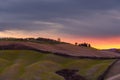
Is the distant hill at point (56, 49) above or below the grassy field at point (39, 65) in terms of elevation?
above

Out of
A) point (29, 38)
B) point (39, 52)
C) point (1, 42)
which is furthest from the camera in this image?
point (29, 38)

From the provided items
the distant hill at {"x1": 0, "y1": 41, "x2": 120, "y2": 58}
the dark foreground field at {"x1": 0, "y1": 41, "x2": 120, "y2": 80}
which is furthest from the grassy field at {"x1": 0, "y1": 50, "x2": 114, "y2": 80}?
the distant hill at {"x1": 0, "y1": 41, "x2": 120, "y2": 58}

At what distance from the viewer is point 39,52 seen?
337ft

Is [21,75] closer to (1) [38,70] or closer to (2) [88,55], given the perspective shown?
(1) [38,70]

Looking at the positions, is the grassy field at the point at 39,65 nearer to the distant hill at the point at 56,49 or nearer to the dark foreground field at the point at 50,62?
the dark foreground field at the point at 50,62

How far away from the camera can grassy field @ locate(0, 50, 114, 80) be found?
267 feet

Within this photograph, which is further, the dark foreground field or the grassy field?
the dark foreground field

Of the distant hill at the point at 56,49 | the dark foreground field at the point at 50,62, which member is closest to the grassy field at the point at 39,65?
the dark foreground field at the point at 50,62

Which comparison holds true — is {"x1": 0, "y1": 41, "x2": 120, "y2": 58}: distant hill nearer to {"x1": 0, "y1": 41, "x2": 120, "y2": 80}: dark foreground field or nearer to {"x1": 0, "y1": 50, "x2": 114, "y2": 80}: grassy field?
{"x1": 0, "y1": 41, "x2": 120, "y2": 80}: dark foreground field

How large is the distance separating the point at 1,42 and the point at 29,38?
15.7 metres

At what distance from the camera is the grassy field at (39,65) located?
8144cm

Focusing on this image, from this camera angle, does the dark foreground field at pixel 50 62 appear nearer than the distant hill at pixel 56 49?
Yes

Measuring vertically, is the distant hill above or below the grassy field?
above

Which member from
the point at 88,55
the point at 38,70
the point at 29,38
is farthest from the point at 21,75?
the point at 29,38
